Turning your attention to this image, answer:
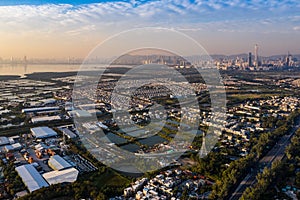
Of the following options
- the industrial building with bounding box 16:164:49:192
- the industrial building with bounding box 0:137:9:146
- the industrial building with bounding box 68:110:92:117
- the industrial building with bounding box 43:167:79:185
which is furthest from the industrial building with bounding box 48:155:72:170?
the industrial building with bounding box 68:110:92:117

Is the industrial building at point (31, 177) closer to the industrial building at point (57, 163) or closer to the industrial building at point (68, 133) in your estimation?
the industrial building at point (57, 163)

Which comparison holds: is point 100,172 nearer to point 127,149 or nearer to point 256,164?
point 127,149

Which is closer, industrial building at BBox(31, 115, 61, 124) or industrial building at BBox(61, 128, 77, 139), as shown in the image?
industrial building at BBox(61, 128, 77, 139)

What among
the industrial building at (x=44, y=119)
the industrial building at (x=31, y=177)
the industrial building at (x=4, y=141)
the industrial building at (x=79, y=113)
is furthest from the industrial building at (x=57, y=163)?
the industrial building at (x=79, y=113)

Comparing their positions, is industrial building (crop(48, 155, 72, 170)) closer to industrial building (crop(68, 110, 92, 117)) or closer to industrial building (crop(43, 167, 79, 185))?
industrial building (crop(43, 167, 79, 185))

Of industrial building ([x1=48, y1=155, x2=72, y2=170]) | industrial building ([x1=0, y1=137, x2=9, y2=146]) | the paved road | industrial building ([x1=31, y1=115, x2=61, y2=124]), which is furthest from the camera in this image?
industrial building ([x1=31, y1=115, x2=61, y2=124])

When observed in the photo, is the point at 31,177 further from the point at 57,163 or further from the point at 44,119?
the point at 44,119

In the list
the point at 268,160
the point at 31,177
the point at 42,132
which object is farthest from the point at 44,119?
the point at 268,160
